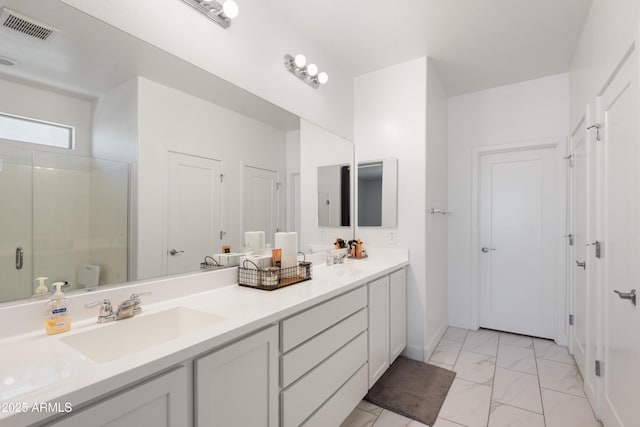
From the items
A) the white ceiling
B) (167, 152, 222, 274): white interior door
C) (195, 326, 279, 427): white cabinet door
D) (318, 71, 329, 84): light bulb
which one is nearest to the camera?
(195, 326, 279, 427): white cabinet door

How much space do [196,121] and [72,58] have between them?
1.77 ft

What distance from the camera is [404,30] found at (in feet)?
7.77

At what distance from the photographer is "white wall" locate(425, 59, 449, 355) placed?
280 cm

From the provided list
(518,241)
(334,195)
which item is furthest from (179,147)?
(518,241)

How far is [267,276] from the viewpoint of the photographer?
1.67m

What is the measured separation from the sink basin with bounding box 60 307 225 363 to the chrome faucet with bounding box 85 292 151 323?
1.1 inches

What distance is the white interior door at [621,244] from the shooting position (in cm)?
132

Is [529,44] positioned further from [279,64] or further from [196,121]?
[196,121]

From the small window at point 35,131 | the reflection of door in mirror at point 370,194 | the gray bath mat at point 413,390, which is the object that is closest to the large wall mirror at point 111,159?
the small window at point 35,131

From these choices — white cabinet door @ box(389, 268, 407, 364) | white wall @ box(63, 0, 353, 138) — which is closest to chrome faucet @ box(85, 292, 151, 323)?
white wall @ box(63, 0, 353, 138)

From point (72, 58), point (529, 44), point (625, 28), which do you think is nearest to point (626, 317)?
point (625, 28)

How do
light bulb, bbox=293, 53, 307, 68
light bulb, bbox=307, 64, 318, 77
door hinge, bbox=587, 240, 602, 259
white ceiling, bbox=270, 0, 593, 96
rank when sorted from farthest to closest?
light bulb, bbox=307, 64, 318, 77, light bulb, bbox=293, 53, 307, 68, white ceiling, bbox=270, 0, 593, 96, door hinge, bbox=587, 240, 602, 259

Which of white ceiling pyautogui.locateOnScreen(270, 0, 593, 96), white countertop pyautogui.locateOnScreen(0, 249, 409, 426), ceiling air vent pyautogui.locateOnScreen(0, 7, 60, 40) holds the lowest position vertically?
white countertop pyautogui.locateOnScreen(0, 249, 409, 426)

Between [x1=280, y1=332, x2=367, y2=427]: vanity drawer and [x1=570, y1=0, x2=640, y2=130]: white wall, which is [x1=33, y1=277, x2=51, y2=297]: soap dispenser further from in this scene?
[x1=570, y1=0, x2=640, y2=130]: white wall
